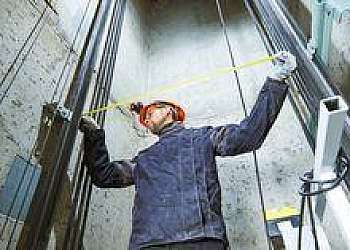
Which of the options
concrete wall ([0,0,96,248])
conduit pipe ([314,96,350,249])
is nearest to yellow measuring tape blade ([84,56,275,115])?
concrete wall ([0,0,96,248])

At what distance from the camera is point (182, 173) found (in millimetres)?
2080

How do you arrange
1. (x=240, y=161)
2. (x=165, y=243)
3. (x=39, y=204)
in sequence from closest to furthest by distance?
1. (x=39, y=204)
2. (x=165, y=243)
3. (x=240, y=161)

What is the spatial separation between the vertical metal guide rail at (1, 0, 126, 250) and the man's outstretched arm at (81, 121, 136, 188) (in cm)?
4

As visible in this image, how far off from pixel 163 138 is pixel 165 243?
604mm

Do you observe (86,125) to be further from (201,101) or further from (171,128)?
(201,101)

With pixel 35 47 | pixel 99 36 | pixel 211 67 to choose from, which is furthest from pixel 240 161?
pixel 35 47

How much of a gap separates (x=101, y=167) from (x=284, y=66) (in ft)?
2.98

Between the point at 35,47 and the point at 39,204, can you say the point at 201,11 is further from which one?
the point at 39,204

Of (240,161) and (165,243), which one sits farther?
(240,161)

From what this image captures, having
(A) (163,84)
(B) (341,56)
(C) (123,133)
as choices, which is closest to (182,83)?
(C) (123,133)

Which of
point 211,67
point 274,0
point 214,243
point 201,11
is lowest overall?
point 214,243

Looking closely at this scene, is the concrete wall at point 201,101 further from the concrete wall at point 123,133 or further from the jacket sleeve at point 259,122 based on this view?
the jacket sleeve at point 259,122

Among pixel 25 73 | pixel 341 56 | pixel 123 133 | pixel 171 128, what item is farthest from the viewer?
pixel 123 133

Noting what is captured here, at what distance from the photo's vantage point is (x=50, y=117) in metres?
2.14
